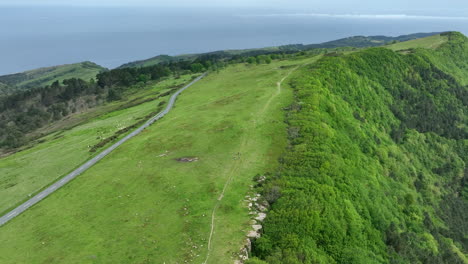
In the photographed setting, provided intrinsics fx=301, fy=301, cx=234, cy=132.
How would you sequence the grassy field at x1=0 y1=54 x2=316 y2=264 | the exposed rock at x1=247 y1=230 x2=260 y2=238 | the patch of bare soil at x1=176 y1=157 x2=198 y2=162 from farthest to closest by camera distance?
the patch of bare soil at x1=176 y1=157 x2=198 y2=162
the exposed rock at x1=247 y1=230 x2=260 y2=238
the grassy field at x1=0 y1=54 x2=316 y2=264

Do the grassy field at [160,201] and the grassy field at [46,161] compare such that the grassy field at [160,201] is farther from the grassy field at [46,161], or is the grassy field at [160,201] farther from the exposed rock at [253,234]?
the grassy field at [46,161]

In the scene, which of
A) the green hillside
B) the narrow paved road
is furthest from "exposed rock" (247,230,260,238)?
the narrow paved road

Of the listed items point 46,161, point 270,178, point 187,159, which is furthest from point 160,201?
point 46,161

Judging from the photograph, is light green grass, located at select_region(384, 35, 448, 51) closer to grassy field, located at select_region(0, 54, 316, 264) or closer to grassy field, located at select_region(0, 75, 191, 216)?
grassy field, located at select_region(0, 54, 316, 264)

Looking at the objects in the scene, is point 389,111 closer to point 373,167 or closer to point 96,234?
point 373,167

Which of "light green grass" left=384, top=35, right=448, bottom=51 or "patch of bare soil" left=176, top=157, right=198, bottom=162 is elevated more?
"light green grass" left=384, top=35, right=448, bottom=51
